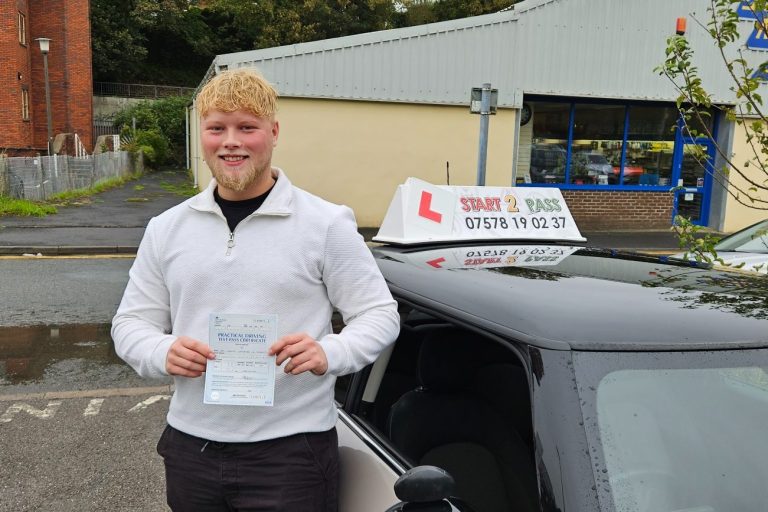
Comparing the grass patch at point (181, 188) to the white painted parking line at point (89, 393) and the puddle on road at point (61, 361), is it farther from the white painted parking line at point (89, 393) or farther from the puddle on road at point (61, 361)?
the white painted parking line at point (89, 393)

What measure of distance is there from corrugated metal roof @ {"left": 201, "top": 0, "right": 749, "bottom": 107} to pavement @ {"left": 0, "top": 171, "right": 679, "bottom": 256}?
10.9ft

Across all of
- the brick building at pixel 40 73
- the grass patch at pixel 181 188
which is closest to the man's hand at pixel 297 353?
the grass patch at pixel 181 188

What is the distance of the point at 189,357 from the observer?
5.30 feet

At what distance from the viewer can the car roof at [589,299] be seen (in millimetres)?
1563

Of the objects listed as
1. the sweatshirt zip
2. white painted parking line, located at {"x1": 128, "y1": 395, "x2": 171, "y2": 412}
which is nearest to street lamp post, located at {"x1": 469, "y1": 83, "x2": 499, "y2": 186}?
white painted parking line, located at {"x1": 128, "y1": 395, "x2": 171, "y2": 412}

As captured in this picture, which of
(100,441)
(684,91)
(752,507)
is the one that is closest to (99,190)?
(100,441)

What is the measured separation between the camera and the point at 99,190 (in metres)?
Result: 22.1

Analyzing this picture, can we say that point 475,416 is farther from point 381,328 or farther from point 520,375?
point 381,328

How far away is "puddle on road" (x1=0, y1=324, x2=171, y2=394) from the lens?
525 cm

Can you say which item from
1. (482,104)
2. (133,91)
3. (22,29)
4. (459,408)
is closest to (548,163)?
(482,104)

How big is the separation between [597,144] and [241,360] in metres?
16.4

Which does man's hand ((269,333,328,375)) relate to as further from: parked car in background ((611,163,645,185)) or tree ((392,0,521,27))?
tree ((392,0,521,27))

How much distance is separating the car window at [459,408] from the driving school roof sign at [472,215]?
620mm

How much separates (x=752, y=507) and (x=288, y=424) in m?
1.14
